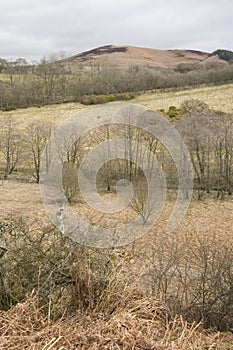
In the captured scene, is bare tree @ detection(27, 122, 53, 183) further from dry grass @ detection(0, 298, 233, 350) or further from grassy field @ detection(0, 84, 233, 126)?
dry grass @ detection(0, 298, 233, 350)

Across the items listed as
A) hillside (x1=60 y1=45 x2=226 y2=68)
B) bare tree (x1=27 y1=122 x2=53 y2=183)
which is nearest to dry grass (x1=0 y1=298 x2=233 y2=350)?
bare tree (x1=27 y1=122 x2=53 y2=183)

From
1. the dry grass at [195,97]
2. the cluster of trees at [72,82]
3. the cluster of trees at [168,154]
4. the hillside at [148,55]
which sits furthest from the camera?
the hillside at [148,55]

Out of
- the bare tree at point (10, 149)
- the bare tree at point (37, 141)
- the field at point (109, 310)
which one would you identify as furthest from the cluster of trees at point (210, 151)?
the field at point (109, 310)

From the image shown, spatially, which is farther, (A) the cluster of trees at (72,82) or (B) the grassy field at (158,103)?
(A) the cluster of trees at (72,82)

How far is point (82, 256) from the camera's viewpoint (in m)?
Answer: 5.68

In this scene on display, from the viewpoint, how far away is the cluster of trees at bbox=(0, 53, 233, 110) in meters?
48.2

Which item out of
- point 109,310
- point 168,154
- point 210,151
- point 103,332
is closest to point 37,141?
point 168,154

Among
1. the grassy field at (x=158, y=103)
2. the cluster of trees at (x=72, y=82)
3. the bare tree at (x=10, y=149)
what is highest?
the cluster of trees at (x=72, y=82)

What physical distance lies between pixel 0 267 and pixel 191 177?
20184mm

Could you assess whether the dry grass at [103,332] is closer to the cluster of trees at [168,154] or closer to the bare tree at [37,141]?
the cluster of trees at [168,154]

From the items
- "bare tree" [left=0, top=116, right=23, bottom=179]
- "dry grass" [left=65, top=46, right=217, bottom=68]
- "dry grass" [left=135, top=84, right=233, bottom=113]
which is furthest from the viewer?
"dry grass" [left=65, top=46, right=217, bottom=68]

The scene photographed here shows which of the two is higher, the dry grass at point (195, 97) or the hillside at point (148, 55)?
the hillside at point (148, 55)

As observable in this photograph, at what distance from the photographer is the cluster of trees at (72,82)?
48.2 m

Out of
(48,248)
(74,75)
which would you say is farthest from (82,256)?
(74,75)
